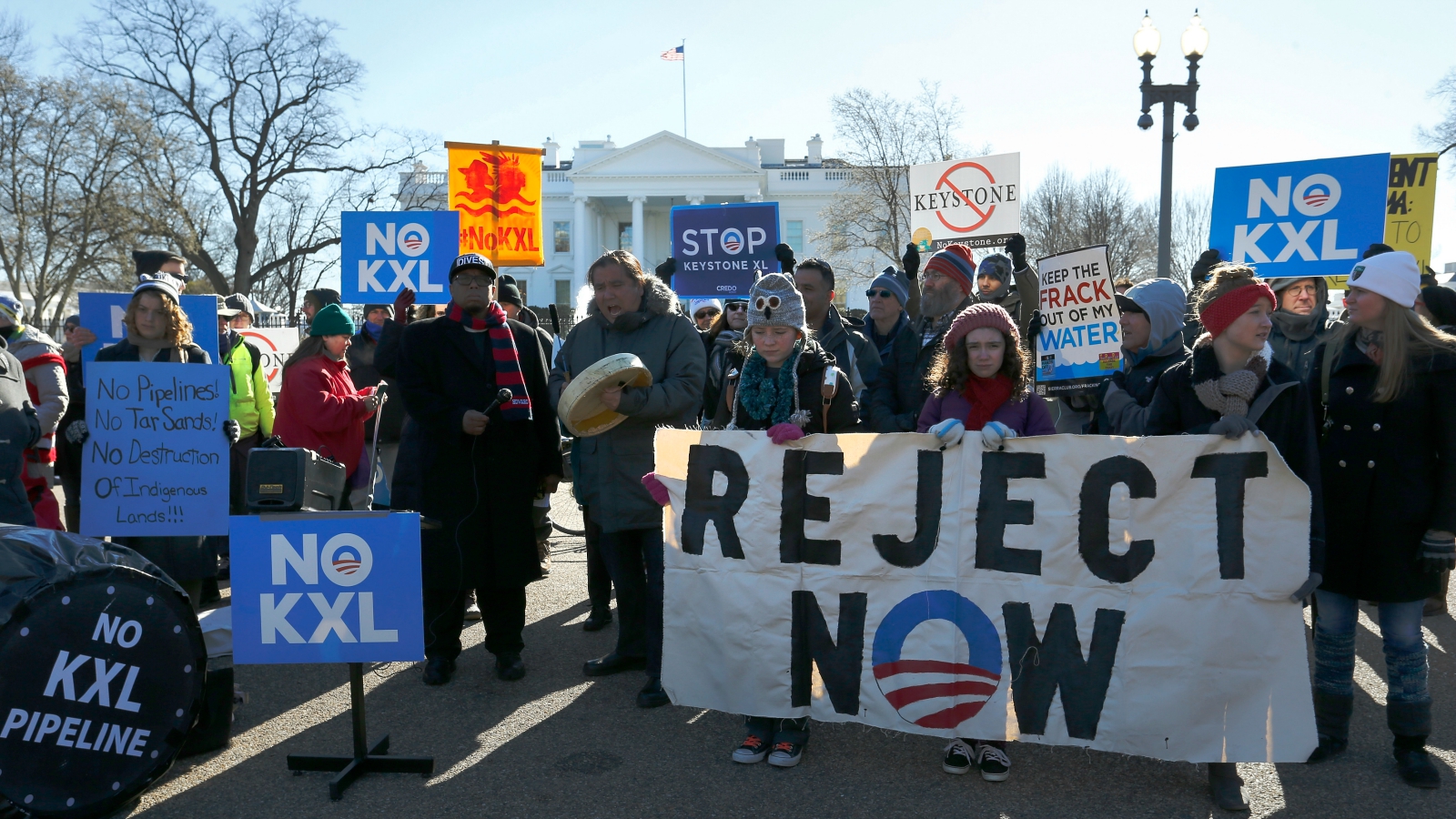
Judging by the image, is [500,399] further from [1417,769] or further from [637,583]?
[1417,769]

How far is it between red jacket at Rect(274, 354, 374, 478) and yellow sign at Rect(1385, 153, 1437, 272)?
8.81 m

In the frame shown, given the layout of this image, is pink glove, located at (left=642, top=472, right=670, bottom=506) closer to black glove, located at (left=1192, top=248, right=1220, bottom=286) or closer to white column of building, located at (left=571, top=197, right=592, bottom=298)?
black glove, located at (left=1192, top=248, right=1220, bottom=286)

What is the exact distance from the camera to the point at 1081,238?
122ft

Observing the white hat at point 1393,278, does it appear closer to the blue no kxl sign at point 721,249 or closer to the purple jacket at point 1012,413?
the purple jacket at point 1012,413

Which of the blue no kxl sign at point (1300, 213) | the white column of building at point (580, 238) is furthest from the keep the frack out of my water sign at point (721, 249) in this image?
the white column of building at point (580, 238)

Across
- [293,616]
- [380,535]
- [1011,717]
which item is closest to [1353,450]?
[1011,717]

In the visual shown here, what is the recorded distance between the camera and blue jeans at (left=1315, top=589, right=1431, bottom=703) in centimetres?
394

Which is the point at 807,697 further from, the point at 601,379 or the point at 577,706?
the point at 601,379

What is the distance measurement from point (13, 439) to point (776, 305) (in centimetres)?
372

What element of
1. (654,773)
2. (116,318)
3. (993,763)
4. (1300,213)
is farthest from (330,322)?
(1300,213)

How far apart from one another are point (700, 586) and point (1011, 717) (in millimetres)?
1367

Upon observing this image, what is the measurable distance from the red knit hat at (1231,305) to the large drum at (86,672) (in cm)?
400

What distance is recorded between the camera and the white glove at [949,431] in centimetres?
391

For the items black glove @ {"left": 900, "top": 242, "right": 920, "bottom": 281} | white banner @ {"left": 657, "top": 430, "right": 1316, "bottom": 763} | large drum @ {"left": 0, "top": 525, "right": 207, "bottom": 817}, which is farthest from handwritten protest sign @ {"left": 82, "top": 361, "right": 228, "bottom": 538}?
black glove @ {"left": 900, "top": 242, "right": 920, "bottom": 281}
